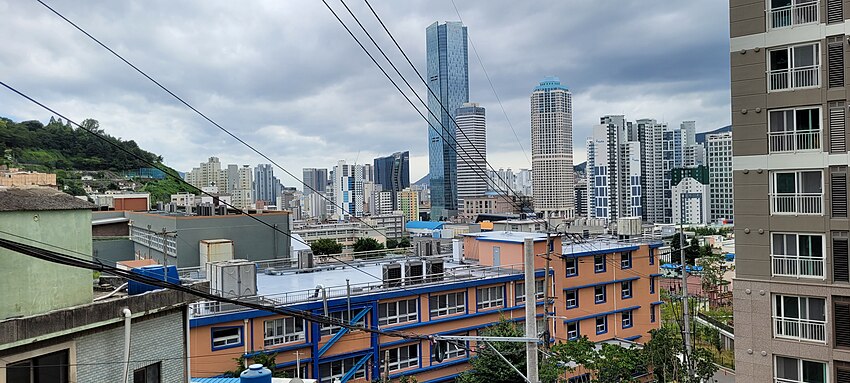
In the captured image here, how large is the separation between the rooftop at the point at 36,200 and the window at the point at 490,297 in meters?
16.3

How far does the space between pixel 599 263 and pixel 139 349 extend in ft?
68.6

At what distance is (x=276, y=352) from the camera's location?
653 inches

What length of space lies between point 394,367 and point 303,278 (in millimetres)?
5084

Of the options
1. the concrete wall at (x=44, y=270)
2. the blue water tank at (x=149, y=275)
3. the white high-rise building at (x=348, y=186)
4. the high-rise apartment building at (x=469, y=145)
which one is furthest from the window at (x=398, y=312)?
the white high-rise building at (x=348, y=186)

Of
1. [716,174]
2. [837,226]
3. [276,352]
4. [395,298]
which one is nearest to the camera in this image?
[837,226]

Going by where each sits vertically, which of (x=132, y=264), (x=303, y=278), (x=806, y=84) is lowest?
(x=303, y=278)

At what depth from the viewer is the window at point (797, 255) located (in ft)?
35.2

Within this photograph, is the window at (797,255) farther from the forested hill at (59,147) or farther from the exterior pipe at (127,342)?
the forested hill at (59,147)

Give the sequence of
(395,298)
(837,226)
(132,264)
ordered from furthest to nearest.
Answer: (395,298) < (837,226) < (132,264)

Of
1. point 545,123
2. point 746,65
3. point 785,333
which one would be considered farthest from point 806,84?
point 545,123

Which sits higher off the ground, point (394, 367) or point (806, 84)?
point (806, 84)

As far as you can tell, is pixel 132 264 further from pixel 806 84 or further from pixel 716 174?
pixel 716 174

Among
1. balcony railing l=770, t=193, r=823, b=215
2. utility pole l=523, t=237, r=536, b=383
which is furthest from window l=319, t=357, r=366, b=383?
balcony railing l=770, t=193, r=823, b=215

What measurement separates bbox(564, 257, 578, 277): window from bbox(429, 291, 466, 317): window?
529cm
